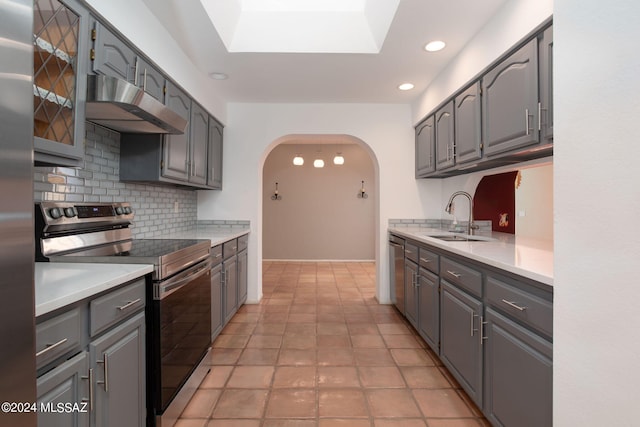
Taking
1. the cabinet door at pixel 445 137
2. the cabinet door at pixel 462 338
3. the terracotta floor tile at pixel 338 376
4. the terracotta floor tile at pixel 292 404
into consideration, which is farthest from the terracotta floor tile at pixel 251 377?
the cabinet door at pixel 445 137

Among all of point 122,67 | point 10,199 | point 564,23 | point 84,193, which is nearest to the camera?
point 10,199

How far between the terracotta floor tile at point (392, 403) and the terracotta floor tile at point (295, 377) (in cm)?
41

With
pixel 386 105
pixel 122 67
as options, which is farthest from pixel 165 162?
pixel 386 105

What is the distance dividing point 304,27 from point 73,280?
96.6 inches

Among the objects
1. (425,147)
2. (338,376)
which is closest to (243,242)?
(338,376)

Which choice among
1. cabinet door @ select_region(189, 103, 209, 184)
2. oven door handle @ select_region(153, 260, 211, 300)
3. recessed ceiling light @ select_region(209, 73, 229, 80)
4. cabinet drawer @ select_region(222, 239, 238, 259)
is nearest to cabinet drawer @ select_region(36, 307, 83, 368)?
oven door handle @ select_region(153, 260, 211, 300)

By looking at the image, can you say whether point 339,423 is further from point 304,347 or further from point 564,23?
point 564,23

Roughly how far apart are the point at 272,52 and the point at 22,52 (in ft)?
7.51

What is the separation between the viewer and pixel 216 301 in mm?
2820

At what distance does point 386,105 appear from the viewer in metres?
4.08

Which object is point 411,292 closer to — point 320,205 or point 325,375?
point 325,375

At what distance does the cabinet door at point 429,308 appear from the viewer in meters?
2.47

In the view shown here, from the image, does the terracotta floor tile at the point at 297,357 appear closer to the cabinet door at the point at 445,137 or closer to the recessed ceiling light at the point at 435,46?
the cabinet door at the point at 445,137

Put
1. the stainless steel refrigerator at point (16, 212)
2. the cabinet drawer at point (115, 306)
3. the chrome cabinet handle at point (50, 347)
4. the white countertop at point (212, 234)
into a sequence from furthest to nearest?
the white countertop at point (212, 234)
the cabinet drawer at point (115, 306)
the chrome cabinet handle at point (50, 347)
the stainless steel refrigerator at point (16, 212)
